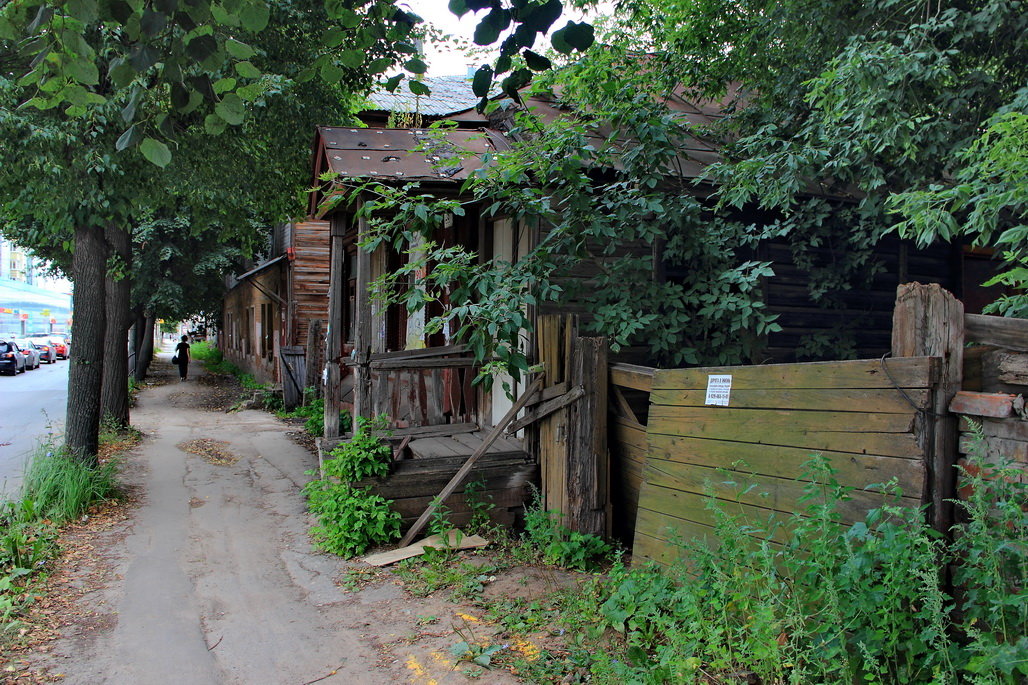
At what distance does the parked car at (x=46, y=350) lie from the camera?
3840 cm

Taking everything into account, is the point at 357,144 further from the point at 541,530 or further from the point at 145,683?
the point at 145,683

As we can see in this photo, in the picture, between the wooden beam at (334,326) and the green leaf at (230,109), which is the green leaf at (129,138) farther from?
the wooden beam at (334,326)

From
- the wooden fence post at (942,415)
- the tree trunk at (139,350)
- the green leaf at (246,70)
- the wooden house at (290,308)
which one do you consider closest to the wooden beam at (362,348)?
the green leaf at (246,70)

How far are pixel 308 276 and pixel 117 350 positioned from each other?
6990mm

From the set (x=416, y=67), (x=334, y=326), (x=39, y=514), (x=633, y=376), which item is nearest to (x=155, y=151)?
(x=416, y=67)

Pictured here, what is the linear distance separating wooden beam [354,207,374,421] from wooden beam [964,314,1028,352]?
4.70 m

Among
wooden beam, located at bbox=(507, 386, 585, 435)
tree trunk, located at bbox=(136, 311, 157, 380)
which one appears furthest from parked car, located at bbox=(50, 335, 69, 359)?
wooden beam, located at bbox=(507, 386, 585, 435)

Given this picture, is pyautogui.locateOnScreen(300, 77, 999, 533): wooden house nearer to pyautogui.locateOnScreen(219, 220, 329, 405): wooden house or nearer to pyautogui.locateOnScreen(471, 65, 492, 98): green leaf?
pyautogui.locateOnScreen(471, 65, 492, 98): green leaf

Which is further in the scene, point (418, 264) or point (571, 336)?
point (571, 336)

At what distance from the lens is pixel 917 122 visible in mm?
5609

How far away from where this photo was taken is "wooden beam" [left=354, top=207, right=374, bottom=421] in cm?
694

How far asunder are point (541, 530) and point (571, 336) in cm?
162

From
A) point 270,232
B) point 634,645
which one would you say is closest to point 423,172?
point 634,645

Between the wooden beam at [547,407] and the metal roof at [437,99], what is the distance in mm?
6821
